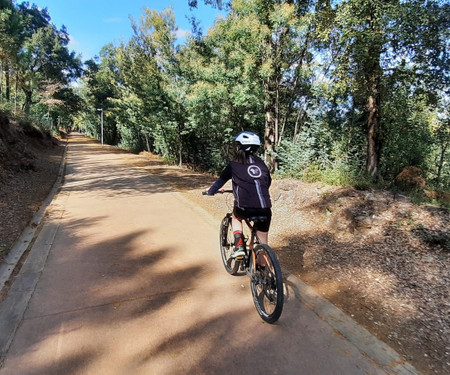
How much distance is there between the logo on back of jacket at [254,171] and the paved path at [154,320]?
1.52 metres

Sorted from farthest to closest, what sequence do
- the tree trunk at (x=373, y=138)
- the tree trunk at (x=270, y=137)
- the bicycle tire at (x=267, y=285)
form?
the tree trunk at (x=270, y=137) < the tree trunk at (x=373, y=138) < the bicycle tire at (x=267, y=285)

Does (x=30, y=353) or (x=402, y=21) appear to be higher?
(x=402, y=21)

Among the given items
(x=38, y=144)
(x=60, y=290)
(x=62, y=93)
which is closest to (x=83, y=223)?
(x=60, y=290)

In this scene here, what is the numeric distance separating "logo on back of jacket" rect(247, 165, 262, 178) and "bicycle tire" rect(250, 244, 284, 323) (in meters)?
0.80

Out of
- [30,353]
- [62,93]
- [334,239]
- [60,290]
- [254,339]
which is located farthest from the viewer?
[62,93]

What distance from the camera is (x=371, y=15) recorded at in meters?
6.28

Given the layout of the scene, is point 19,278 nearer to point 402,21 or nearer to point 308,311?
point 308,311

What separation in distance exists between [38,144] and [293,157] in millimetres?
19197

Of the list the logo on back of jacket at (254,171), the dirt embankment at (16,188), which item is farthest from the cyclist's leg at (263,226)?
the dirt embankment at (16,188)

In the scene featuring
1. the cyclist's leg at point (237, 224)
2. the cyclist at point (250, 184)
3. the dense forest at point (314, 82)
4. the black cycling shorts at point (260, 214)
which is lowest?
the cyclist's leg at point (237, 224)

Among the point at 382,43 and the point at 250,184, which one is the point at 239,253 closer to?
the point at 250,184

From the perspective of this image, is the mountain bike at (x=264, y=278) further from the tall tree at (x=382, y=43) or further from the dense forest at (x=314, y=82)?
the tall tree at (x=382, y=43)

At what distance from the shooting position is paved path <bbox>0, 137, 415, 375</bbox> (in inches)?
99.4

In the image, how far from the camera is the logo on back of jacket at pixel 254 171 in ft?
11.1
